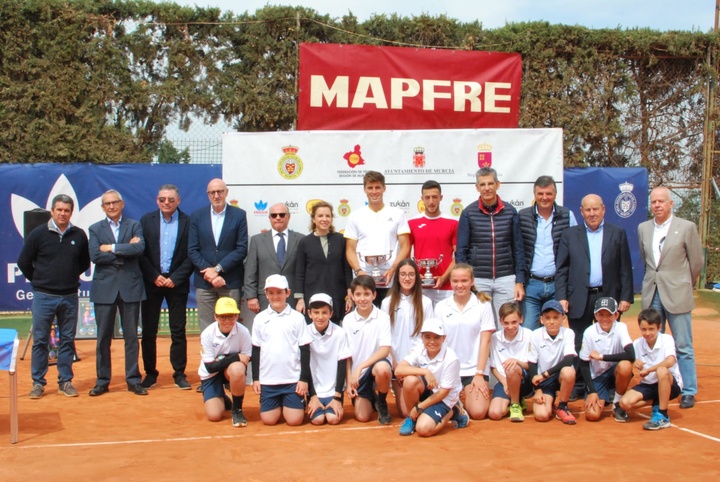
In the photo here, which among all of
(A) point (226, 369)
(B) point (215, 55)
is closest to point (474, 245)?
(A) point (226, 369)

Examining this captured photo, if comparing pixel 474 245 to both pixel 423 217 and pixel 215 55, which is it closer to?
pixel 423 217

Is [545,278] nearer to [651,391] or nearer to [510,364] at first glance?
[510,364]

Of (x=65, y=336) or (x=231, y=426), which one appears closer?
(x=231, y=426)

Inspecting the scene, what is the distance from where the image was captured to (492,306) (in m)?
6.87

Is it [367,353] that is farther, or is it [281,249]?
[281,249]

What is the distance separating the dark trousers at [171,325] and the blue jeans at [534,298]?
311 centimetres

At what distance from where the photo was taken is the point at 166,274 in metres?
7.32

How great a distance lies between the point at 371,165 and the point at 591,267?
116 inches

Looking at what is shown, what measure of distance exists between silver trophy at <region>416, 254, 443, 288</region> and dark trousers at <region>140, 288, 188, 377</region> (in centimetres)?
226

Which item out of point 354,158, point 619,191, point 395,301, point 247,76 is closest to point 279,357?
point 395,301

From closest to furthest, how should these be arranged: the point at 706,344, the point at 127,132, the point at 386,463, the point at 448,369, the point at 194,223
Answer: the point at 386,463 < the point at 448,369 < the point at 194,223 < the point at 706,344 < the point at 127,132

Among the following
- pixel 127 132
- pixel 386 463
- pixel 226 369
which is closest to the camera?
pixel 386 463

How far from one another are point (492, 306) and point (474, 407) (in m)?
1.10

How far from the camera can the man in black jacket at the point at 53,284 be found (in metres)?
6.95
